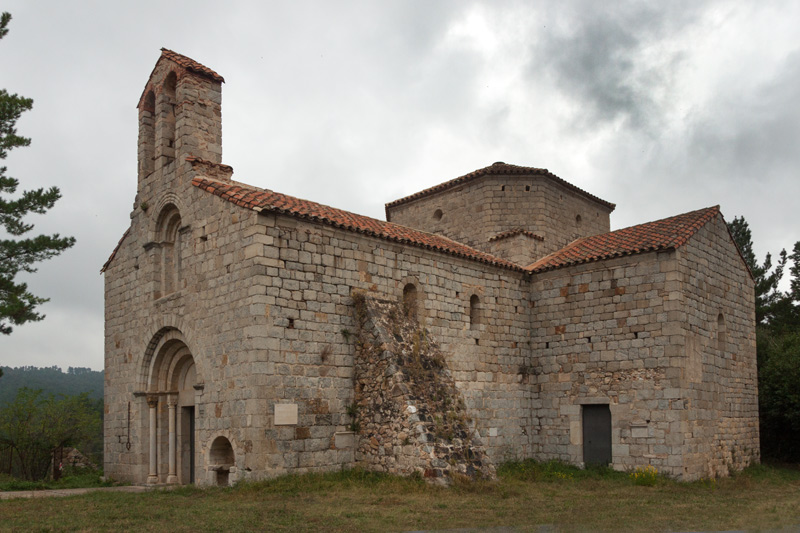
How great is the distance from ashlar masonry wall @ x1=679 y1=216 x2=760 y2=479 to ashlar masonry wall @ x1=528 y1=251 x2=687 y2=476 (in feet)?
1.44

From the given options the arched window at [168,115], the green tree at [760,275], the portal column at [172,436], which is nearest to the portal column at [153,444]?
the portal column at [172,436]

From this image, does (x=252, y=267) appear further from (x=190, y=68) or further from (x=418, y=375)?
(x=190, y=68)

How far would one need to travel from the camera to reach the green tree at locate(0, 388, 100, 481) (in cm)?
2106

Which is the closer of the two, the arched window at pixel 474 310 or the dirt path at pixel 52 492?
the dirt path at pixel 52 492

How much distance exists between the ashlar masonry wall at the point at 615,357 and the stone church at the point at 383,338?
0.15 ft

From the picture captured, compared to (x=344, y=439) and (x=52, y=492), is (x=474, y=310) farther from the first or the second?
(x=52, y=492)

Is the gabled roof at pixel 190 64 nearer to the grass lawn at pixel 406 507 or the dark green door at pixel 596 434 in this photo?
the grass lawn at pixel 406 507

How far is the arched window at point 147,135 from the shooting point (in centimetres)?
1777

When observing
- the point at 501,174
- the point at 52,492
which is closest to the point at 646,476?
the point at 501,174

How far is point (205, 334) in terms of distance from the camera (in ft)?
48.8

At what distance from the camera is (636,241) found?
1764 cm

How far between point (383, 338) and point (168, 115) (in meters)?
7.78

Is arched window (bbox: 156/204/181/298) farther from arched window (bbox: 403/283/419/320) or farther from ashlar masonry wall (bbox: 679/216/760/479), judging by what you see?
ashlar masonry wall (bbox: 679/216/760/479)

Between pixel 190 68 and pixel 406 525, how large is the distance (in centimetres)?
1138
